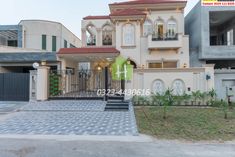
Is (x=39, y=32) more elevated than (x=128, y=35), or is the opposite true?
(x=39, y=32)

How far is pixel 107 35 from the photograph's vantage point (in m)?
21.8

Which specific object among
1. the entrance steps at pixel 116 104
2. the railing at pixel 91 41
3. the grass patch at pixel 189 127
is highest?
the railing at pixel 91 41

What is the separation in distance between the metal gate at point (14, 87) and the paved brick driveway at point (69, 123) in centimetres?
272

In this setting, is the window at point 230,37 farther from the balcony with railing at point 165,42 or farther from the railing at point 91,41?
the railing at point 91,41

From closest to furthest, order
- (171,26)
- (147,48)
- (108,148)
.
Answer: (108,148), (147,48), (171,26)

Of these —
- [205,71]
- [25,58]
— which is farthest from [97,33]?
[205,71]

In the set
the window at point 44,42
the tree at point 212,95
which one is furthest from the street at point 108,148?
the window at point 44,42

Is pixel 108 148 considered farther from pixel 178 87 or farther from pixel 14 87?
pixel 14 87

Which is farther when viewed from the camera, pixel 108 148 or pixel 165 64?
pixel 165 64

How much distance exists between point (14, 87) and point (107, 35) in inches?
417

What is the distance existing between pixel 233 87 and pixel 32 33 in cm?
2293

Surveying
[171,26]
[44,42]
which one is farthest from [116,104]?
[44,42]

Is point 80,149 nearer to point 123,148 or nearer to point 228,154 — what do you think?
point 123,148

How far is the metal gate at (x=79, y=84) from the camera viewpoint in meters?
14.6
